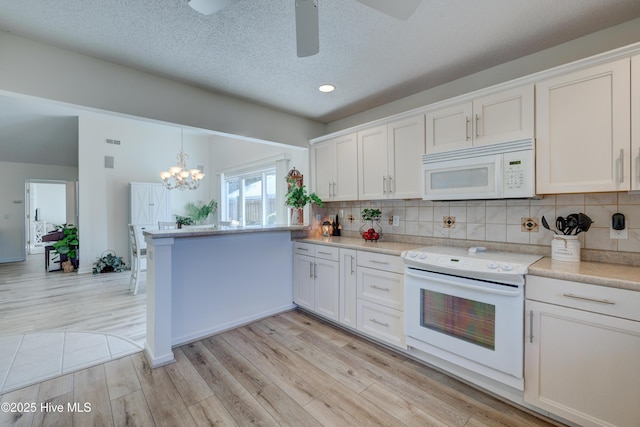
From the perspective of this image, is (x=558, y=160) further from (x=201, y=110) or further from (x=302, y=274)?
(x=201, y=110)

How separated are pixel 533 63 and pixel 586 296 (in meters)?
1.80

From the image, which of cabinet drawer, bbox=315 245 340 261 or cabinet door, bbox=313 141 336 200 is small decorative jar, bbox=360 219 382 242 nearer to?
cabinet drawer, bbox=315 245 340 261

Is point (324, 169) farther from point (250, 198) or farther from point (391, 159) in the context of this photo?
point (250, 198)

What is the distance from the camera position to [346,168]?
10.7 ft

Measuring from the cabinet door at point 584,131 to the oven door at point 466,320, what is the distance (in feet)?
2.73

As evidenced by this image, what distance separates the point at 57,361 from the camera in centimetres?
231

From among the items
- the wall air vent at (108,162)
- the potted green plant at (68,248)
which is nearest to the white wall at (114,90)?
the wall air vent at (108,162)

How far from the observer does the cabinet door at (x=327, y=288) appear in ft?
9.52

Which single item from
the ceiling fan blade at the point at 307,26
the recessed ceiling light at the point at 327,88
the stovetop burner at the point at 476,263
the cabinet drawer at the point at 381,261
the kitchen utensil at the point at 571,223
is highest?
the recessed ceiling light at the point at 327,88

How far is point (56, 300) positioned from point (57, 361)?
215 cm

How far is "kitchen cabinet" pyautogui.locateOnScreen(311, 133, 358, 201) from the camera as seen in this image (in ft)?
10.4

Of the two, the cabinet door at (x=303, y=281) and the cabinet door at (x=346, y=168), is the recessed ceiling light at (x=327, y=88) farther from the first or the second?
the cabinet door at (x=303, y=281)

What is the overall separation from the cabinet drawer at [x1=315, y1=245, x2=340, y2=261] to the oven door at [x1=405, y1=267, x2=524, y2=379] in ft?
2.76

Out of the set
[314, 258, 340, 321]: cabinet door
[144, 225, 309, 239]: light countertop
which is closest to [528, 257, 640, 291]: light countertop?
[314, 258, 340, 321]: cabinet door
